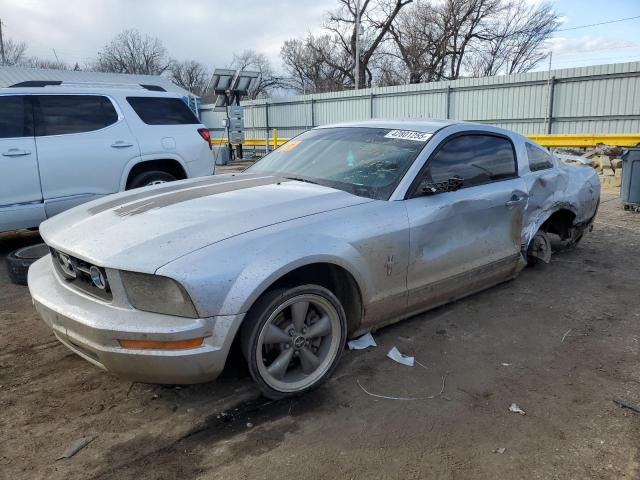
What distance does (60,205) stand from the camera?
576cm

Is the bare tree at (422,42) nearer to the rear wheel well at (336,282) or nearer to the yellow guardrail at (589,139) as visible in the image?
the yellow guardrail at (589,139)

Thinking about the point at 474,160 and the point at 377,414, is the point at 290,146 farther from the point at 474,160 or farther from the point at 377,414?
the point at 377,414

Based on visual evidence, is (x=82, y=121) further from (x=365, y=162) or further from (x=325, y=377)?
(x=325, y=377)

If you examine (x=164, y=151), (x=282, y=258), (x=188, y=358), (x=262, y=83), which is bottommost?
(x=188, y=358)

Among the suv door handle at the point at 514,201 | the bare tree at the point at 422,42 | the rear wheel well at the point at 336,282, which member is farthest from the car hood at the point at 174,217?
the bare tree at the point at 422,42

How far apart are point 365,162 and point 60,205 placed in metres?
3.92

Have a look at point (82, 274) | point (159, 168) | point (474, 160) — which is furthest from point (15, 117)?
point (474, 160)

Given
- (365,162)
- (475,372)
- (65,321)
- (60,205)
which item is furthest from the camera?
(60,205)

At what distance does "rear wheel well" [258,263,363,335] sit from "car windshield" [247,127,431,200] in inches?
23.8

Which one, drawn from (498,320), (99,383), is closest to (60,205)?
(99,383)

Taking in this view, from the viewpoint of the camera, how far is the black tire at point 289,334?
2586 millimetres

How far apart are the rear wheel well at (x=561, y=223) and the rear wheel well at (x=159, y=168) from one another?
4.52 metres

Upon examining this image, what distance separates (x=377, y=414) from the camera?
272 centimetres

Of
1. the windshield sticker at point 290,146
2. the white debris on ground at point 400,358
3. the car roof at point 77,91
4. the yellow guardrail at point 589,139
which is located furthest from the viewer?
the yellow guardrail at point 589,139
